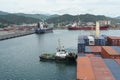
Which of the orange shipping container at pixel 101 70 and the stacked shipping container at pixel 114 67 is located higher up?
the stacked shipping container at pixel 114 67

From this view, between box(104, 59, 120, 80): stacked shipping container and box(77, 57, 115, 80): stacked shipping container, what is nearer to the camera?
box(77, 57, 115, 80): stacked shipping container

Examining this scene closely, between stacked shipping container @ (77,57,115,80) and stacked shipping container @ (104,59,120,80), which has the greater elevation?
stacked shipping container @ (104,59,120,80)

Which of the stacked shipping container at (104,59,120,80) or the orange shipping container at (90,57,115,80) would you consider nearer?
the orange shipping container at (90,57,115,80)

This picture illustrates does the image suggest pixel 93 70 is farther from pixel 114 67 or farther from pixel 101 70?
pixel 114 67

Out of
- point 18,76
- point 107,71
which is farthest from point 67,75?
point 107,71

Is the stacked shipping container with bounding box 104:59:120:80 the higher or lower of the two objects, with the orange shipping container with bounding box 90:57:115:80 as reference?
higher

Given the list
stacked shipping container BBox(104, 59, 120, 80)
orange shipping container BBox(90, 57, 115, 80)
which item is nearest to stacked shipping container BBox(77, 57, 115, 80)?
orange shipping container BBox(90, 57, 115, 80)

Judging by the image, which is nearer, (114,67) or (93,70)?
(93,70)

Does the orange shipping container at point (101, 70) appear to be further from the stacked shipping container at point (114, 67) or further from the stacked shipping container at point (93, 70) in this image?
the stacked shipping container at point (114, 67)

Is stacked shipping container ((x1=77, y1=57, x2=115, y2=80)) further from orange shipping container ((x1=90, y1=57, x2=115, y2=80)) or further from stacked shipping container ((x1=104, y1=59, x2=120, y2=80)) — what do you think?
stacked shipping container ((x1=104, y1=59, x2=120, y2=80))

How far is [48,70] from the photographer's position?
4478cm

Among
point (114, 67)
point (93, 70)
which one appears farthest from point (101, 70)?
point (114, 67)

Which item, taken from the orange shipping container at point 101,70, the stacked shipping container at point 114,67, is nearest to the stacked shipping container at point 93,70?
the orange shipping container at point 101,70

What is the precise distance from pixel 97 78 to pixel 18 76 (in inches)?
735
